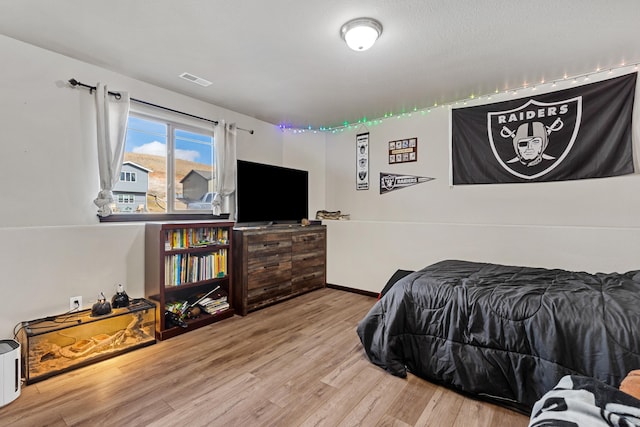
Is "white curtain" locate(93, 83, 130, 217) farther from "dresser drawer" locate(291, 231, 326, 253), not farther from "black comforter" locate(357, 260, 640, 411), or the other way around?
"black comforter" locate(357, 260, 640, 411)

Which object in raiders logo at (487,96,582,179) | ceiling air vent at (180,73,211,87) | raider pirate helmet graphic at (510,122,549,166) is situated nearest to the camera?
ceiling air vent at (180,73,211,87)

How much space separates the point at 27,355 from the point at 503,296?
3166mm

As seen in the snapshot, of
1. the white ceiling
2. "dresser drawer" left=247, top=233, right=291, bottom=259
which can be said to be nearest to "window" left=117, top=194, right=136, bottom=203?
the white ceiling

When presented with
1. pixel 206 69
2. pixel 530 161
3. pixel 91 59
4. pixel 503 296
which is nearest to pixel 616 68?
pixel 530 161

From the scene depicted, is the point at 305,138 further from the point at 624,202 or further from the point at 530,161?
the point at 624,202

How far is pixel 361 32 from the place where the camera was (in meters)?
2.08

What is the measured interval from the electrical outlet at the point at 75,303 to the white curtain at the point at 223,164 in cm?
150

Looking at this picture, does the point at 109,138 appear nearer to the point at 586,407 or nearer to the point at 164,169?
the point at 164,169

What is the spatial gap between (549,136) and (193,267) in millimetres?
3818

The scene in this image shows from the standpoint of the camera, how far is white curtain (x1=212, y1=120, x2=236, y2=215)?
356 centimetres

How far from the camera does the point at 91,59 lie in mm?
2562

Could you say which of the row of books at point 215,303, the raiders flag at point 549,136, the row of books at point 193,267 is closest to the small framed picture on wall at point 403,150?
the raiders flag at point 549,136

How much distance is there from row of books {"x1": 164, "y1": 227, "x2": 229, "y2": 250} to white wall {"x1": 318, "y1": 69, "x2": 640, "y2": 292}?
1737 mm

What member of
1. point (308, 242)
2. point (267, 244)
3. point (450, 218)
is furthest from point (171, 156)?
point (450, 218)
